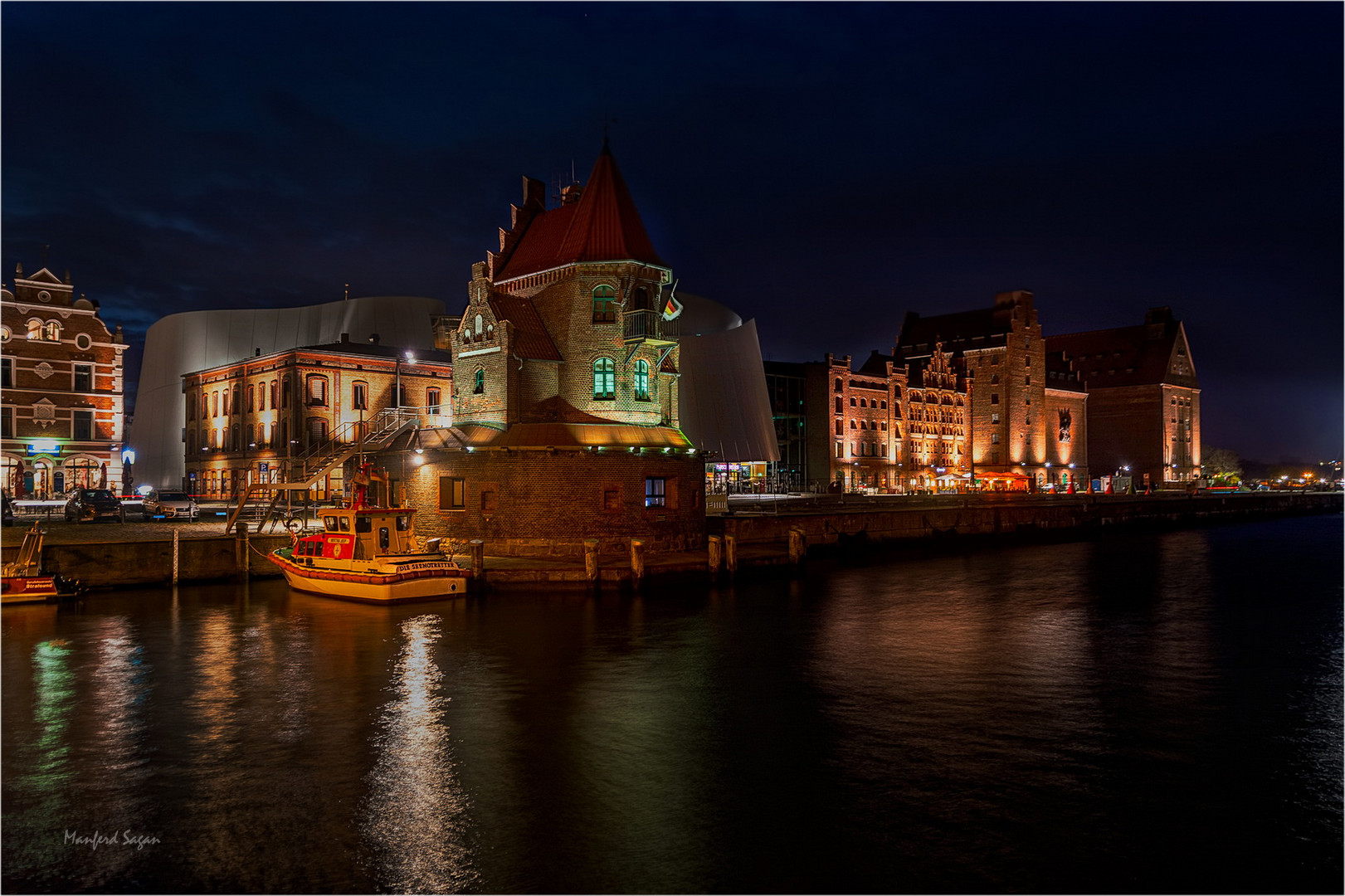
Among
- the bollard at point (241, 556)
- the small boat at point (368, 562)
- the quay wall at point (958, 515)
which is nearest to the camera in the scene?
the small boat at point (368, 562)

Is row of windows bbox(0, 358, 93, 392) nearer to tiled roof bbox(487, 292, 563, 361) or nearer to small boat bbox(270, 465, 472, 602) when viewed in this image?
small boat bbox(270, 465, 472, 602)

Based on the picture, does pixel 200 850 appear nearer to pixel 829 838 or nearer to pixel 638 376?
pixel 829 838

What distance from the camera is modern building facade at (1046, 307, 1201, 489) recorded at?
126938 mm

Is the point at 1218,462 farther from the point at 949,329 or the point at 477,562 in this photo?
the point at 477,562

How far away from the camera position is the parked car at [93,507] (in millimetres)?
45125

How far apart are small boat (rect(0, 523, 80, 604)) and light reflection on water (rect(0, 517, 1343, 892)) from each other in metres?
0.53

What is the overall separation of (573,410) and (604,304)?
4.67m

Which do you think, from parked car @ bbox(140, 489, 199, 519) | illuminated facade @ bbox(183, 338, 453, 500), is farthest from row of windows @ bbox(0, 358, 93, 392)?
illuminated facade @ bbox(183, 338, 453, 500)

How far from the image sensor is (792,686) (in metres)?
22.7

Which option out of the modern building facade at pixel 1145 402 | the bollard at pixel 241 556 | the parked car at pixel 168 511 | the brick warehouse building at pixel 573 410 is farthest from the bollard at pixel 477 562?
the modern building facade at pixel 1145 402

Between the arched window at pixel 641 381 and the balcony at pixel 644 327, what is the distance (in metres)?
1.02

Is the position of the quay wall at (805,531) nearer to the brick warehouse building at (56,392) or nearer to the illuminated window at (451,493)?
the illuminated window at (451,493)

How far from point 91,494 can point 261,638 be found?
27.4m

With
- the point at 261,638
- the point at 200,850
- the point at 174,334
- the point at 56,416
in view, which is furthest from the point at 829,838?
the point at 174,334
